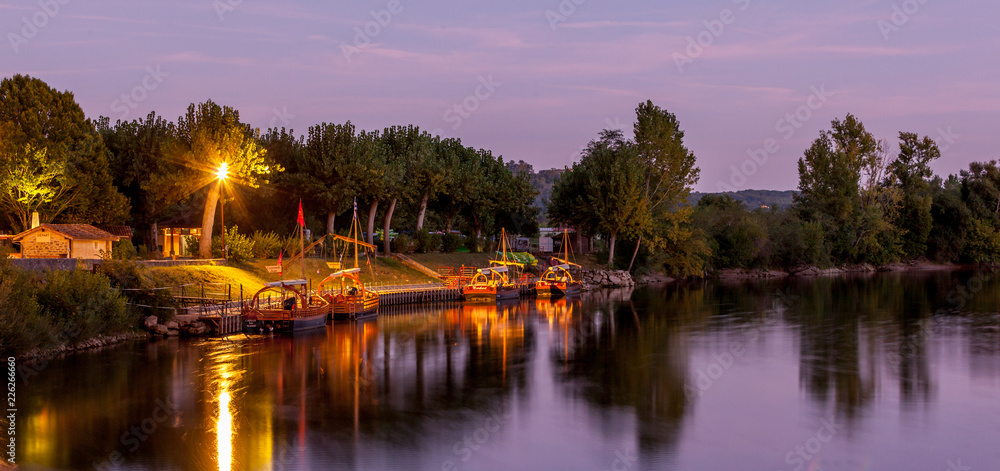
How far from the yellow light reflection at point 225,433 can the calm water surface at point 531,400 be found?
0.10 metres

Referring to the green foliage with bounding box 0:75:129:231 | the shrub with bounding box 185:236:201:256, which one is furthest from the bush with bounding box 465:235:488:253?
the green foliage with bounding box 0:75:129:231

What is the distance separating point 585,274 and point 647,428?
202ft

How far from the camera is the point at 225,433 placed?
80.3ft

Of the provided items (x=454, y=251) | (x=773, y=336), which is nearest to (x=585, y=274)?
(x=454, y=251)

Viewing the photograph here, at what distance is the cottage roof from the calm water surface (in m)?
16.0

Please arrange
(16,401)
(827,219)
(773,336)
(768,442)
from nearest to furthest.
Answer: (768,442)
(16,401)
(773,336)
(827,219)

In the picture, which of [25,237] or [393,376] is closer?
[393,376]

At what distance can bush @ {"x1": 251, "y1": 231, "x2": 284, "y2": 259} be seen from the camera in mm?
61156

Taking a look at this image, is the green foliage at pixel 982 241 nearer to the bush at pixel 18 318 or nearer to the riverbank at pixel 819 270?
the riverbank at pixel 819 270

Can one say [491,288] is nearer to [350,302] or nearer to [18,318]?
[350,302]

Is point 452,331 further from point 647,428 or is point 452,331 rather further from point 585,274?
point 585,274

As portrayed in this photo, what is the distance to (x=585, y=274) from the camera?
288 feet

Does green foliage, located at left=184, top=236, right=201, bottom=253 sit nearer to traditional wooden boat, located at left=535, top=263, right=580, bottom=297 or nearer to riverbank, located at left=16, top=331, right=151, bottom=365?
riverbank, located at left=16, top=331, right=151, bottom=365

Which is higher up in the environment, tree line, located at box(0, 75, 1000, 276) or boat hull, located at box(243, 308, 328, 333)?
tree line, located at box(0, 75, 1000, 276)
